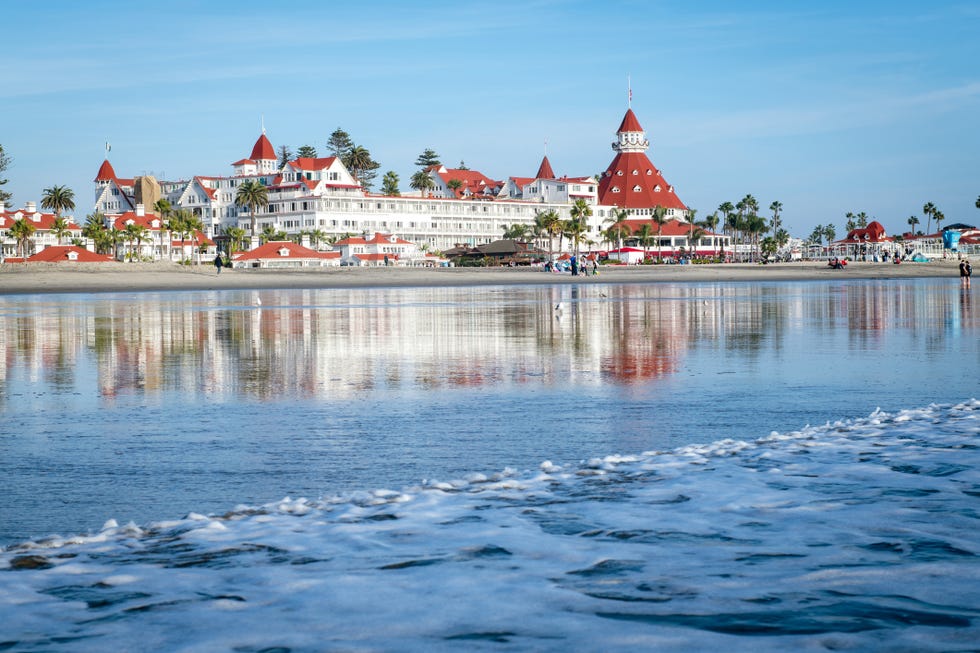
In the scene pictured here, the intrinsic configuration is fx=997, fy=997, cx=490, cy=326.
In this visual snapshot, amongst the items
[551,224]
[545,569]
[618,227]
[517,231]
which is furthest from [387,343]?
[618,227]

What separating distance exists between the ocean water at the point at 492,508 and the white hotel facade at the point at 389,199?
115 metres

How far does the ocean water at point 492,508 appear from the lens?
12.1 ft

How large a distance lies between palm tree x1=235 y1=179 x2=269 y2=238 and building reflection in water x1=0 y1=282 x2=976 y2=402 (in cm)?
10010

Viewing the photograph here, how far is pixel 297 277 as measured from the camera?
240ft

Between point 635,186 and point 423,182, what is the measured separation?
1323 inches

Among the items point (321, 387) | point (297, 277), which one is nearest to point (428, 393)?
point (321, 387)

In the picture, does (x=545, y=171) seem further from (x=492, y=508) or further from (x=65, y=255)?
(x=492, y=508)

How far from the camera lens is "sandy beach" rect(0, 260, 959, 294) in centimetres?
5747

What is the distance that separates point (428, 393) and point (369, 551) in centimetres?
596

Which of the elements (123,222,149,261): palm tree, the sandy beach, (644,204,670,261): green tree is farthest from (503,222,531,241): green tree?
(123,222,149,261): palm tree

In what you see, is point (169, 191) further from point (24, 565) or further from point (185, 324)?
point (24, 565)

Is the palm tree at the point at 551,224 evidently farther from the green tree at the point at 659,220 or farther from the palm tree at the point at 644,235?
the green tree at the point at 659,220

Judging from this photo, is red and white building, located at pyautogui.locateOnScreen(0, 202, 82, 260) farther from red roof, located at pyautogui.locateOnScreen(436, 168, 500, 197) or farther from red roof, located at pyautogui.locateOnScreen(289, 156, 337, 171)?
red roof, located at pyautogui.locateOnScreen(436, 168, 500, 197)

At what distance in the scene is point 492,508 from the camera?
5473 millimetres
